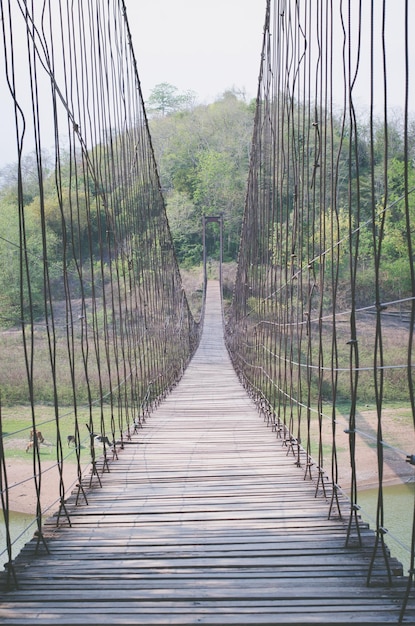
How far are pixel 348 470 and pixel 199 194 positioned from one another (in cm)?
1609

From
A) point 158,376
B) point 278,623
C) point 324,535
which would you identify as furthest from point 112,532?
point 158,376

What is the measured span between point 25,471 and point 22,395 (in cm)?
484

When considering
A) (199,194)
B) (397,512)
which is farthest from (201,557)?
(199,194)

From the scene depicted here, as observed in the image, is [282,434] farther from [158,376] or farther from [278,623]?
[158,376]

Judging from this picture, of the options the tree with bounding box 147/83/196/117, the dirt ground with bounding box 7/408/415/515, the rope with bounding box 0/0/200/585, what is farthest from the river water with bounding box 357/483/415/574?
the tree with bounding box 147/83/196/117

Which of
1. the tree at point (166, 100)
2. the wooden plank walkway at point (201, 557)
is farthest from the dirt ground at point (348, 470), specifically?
the tree at point (166, 100)

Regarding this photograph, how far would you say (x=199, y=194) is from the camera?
2488 cm

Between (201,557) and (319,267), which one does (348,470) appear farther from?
(201,557)

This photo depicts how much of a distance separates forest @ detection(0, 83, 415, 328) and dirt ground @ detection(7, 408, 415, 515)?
2.94 meters

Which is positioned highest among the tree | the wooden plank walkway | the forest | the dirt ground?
the tree

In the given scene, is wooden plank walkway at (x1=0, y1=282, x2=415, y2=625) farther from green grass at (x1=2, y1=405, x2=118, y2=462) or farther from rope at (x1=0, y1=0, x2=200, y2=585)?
green grass at (x1=2, y1=405, x2=118, y2=462)

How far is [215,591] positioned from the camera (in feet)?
3.41

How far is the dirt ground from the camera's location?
9219 mm

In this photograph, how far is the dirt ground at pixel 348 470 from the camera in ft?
30.2
